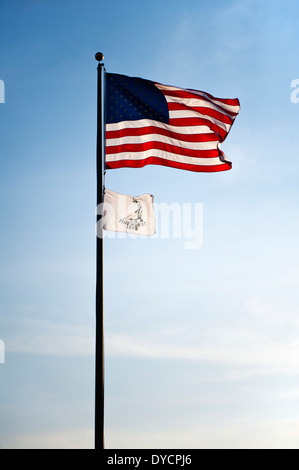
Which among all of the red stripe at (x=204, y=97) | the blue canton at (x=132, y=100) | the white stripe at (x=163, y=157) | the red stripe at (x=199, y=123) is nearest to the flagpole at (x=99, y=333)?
the white stripe at (x=163, y=157)

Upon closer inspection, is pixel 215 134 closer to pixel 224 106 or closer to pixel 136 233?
pixel 224 106

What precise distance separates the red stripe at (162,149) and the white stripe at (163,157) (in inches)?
3.1

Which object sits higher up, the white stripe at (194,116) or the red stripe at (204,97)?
the red stripe at (204,97)

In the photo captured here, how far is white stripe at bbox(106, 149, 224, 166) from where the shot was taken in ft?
49.2

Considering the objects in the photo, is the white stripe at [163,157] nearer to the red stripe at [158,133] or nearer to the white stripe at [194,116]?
the red stripe at [158,133]

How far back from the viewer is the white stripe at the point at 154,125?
50.2ft

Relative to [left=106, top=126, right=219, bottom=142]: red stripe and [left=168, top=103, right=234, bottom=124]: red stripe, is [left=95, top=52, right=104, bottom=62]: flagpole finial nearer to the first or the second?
[left=106, top=126, right=219, bottom=142]: red stripe

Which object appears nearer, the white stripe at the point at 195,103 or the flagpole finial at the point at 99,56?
the flagpole finial at the point at 99,56

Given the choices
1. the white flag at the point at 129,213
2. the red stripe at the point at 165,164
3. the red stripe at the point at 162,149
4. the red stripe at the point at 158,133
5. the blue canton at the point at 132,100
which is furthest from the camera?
the blue canton at the point at 132,100

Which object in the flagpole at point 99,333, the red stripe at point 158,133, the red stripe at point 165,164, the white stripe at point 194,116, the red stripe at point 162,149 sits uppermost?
the white stripe at point 194,116

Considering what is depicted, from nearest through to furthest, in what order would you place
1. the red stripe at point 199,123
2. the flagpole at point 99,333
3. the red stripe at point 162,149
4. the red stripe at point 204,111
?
the flagpole at point 99,333
the red stripe at point 162,149
the red stripe at point 199,123
the red stripe at point 204,111

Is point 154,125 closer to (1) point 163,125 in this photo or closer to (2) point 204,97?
(1) point 163,125

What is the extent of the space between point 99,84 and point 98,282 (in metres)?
4.92
